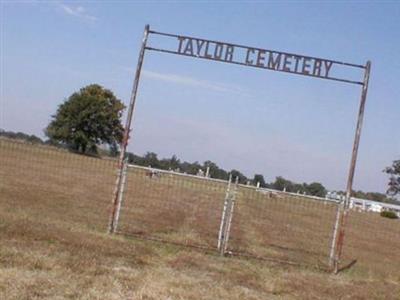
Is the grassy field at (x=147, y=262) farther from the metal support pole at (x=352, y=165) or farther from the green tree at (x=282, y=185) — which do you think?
the green tree at (x=282, y=185)

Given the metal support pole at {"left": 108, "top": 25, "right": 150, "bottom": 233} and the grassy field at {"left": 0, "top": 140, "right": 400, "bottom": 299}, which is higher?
the metal support pole at {"left": 108, "top": 25, "right": 150, "bottom": 233}

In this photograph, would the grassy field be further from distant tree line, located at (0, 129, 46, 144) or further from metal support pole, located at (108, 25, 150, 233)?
distant tree line, located at (0, 129, 46, 144)

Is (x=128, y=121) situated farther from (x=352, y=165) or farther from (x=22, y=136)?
(x=22, y=136)

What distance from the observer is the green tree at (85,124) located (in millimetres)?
82000

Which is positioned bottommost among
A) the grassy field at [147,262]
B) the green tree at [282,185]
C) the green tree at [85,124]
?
the grassy field at [147,262]

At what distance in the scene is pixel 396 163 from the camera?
296 ft

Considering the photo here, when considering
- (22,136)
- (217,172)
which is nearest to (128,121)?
(217,172)

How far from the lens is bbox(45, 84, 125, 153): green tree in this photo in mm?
82000

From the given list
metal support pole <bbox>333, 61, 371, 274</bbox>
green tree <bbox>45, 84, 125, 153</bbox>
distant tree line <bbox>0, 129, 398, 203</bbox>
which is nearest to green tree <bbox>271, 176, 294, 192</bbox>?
distant tree line <bbox>0, 129, 398, 203</bbox>

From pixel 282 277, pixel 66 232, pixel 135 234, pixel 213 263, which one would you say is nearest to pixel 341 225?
pixel 282 277

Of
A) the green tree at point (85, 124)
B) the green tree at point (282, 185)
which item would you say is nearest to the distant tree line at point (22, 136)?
the green tree at point (85, 124)

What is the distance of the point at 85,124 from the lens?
83125 mm

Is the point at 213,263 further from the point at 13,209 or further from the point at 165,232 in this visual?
the point at 13,209

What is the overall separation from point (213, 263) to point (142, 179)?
26420 millimetres
